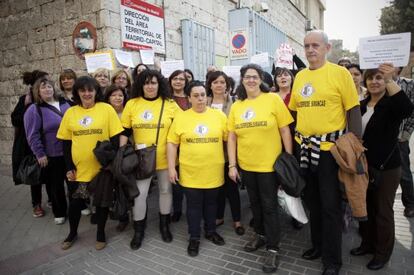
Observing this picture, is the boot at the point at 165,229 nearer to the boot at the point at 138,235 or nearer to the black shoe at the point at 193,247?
the boot at the point at 138,235

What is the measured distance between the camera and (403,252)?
314 centimetres

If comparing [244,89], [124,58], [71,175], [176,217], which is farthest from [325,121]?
[124,58]

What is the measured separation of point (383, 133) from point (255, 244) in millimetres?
1727

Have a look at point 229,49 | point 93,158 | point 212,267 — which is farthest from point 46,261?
point 229,49

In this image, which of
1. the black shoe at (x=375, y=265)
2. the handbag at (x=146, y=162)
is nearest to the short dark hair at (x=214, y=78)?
the handbag at (x=146, y=162)

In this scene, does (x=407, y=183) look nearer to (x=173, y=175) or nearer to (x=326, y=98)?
(x=326, y=98)

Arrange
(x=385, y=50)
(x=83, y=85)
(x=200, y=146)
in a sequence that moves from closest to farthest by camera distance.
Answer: (x=385, y=50), (x=200, y=146), (x=83, y=85)

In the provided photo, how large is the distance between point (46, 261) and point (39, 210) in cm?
150

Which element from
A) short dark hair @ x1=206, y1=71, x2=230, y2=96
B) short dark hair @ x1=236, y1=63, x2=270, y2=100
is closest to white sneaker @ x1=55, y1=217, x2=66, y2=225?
short dark hair @ x1=206, y1=71, x2=230, y2=96

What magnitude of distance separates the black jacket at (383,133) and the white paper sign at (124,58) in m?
4.15

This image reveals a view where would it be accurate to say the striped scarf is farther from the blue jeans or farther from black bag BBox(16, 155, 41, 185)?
black bag BBox(16, 155, 41, 185)

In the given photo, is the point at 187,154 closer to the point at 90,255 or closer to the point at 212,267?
the point at 212,267

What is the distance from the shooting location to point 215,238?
11.7ft

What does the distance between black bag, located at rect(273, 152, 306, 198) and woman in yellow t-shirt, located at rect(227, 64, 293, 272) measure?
97 mm
